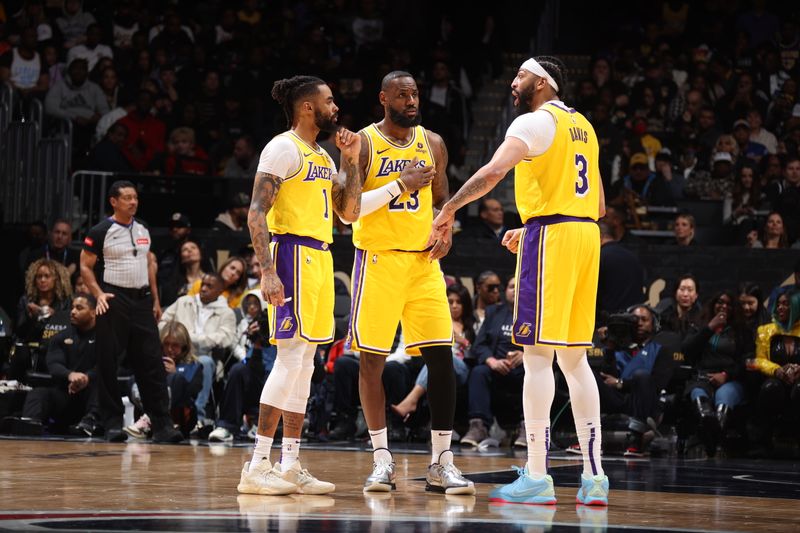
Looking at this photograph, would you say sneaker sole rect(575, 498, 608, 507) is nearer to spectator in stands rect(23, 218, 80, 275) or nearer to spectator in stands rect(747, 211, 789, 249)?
spectator in stands rect(747, 211, 789, 249)

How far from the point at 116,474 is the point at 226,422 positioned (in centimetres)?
356

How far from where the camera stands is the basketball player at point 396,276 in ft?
22.5

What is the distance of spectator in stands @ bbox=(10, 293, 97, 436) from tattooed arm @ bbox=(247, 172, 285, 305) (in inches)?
210

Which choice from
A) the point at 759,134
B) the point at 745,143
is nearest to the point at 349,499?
the point at 745,143

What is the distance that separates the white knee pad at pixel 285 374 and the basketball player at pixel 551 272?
3.63 feet

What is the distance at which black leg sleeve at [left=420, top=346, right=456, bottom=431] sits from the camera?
22.6 feet

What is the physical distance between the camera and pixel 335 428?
11.5 m

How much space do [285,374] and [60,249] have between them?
698 cm

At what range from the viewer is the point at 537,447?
621 cm

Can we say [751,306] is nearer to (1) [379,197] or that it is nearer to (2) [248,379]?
(2) [248,379]

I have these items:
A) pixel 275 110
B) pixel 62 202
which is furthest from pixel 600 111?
pixel 62 202

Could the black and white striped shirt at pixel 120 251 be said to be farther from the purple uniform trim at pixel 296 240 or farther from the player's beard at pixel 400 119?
the player's beard at pixel 400 119

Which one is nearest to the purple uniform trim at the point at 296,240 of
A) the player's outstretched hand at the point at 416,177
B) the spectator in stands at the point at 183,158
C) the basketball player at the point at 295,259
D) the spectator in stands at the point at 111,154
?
the basketball player at the point at 295,259

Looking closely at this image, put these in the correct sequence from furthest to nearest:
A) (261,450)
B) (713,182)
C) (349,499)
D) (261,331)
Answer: (713,182)
(261,331)
(261,450)
(349,499)
